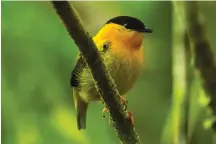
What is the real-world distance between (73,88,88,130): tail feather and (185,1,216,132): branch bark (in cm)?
35

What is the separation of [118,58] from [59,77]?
20 cm

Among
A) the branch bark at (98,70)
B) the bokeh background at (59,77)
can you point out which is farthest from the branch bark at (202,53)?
the bokeh background at (59,77)

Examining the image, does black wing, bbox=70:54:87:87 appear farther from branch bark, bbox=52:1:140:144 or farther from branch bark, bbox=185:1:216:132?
branch bark, bbox=185:1:216:132

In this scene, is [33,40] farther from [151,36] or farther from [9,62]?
[151,36]

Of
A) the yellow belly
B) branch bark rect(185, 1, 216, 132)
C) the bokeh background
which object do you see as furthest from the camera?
the bokeh background

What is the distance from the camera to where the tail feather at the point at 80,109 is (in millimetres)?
739

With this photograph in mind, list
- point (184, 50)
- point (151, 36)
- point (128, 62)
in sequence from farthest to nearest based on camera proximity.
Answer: point (151, 36) → point (128, 62) → point (184, 50)

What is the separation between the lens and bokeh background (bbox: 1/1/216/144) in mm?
812

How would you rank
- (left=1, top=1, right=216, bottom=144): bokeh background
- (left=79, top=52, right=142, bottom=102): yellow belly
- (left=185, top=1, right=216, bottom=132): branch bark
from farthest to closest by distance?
(left=1, top=1, right=216, bottom=144): bokeh background → (left=79, top=52, right=142, bottom=102): yellow belly → (left=185, top=1, right=216, bottom=132): branch bark

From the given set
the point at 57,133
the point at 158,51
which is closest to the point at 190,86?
the point at 158,51

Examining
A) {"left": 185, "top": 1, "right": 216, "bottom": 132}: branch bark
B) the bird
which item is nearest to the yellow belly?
the bird

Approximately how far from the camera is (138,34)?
73 cm

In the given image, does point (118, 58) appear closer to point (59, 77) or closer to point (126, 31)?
point (126, 31)

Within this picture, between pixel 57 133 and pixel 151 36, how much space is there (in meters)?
0.27
